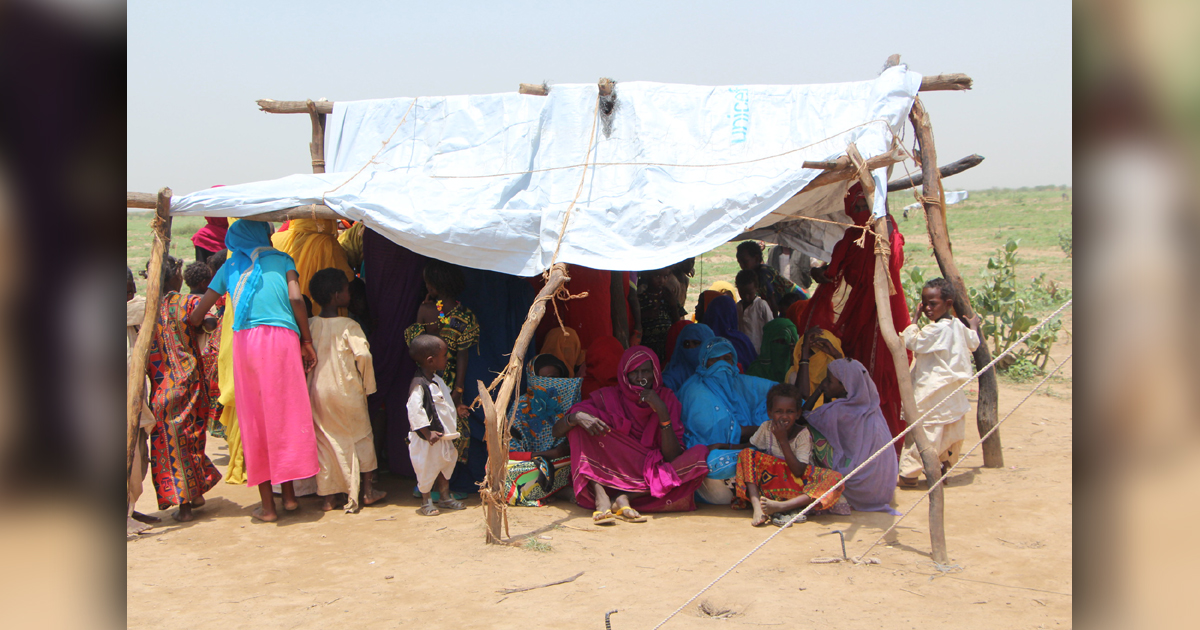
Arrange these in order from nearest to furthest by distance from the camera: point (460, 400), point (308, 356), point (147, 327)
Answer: point (147, 327)
point (308, 356)
point (460, 400)

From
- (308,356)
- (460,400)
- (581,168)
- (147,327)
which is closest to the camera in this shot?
(147,327)

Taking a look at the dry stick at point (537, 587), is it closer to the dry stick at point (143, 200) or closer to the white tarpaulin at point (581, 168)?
the white tarpaulin at point (581, 168)

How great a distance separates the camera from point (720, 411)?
18.8ft

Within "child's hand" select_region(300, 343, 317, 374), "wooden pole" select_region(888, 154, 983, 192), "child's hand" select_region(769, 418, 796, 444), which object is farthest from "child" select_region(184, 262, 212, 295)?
"wooden pole" select_region(888, 154, 983, 192)

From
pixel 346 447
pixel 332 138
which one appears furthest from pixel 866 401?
pixel 332 138

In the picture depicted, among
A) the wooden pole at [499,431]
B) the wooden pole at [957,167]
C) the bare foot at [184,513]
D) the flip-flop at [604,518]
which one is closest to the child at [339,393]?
the bare foot at [184,513]

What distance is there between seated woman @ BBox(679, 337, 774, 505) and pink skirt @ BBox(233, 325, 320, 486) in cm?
265

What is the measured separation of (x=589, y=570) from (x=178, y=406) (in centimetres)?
302

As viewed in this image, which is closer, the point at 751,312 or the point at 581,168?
the point at 581,168

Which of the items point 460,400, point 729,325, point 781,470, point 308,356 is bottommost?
point 781,470

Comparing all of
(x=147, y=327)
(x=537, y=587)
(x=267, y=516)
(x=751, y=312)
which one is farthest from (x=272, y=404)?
(x=751, y=312)

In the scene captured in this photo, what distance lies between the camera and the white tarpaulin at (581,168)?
17.3ft

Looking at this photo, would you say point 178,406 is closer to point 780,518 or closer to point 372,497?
point 372,497

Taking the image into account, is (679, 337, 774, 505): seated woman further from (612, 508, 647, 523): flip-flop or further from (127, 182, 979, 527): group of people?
(612, 508, 647, 523): flip-flop
